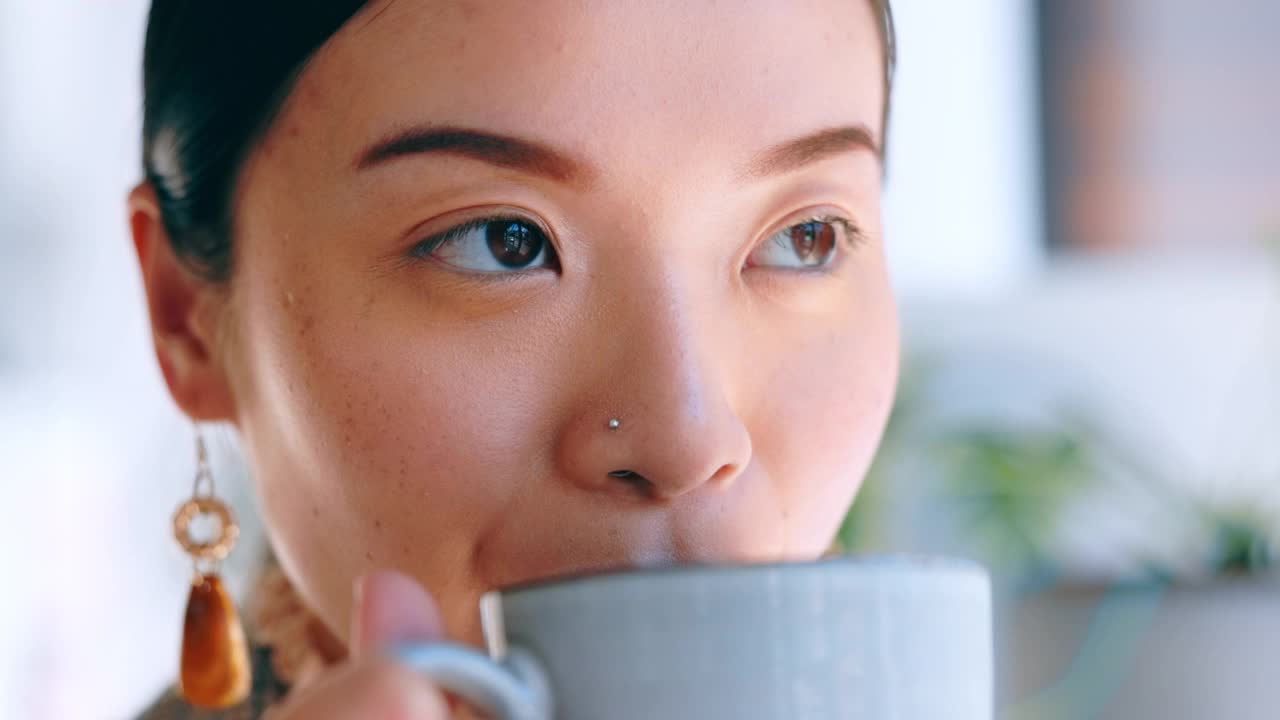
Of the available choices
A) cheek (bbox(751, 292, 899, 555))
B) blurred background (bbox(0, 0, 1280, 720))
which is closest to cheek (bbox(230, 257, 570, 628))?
cheek (bbox(751, 292, 899, 555))

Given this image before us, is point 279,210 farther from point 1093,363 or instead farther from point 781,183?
point 1093,363

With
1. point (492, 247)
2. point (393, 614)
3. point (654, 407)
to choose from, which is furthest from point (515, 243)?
point (393, 614)

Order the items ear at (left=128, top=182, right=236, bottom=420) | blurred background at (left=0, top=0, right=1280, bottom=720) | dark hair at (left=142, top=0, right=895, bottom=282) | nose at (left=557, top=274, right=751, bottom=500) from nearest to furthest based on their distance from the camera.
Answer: nose at (left=557, top=274, right=751, bottom=500)
dark hair at (left=142, top=0, right=895, bottom=282)
ear at (left=128, top=182, right=236, bottom=420)
blurred background at (left=0, top=0, right=1280, bottom=720)

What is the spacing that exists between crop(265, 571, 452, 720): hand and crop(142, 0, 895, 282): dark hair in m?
0.33

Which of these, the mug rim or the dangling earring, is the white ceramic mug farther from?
the dangling earring

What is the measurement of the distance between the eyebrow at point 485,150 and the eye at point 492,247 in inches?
1.3

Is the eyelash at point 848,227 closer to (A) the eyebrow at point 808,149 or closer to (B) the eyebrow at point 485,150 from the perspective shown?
(A) the eyebrow at point 808,149

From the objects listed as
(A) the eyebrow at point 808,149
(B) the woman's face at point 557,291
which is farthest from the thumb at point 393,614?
(A) the eyebrow at point 808,149

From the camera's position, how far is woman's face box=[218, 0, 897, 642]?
1.91 feet

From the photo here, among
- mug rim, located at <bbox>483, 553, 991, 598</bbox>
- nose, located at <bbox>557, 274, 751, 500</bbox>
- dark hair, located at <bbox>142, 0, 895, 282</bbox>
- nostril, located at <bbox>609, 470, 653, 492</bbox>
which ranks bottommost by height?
mug rim, located at <bbox>483, 553, 991, 598</bbox>

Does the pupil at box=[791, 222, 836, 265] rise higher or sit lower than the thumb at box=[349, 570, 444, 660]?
higher

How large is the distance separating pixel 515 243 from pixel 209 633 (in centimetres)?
35

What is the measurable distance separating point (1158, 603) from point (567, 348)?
1142 millimetres

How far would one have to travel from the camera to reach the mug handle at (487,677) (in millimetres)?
386
